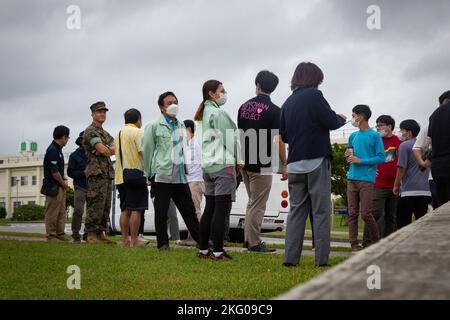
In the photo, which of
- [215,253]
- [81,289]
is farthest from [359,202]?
[81,289]

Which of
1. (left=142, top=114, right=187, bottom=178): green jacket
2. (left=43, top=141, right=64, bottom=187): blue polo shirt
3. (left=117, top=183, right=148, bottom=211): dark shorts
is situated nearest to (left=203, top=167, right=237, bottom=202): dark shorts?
(left=142, top=114, right=187, bottom=178): green jacket

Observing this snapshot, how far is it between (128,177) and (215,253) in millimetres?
2451

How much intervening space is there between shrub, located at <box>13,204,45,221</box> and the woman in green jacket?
61954 mm

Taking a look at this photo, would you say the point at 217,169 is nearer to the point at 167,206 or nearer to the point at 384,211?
the point at 167,206

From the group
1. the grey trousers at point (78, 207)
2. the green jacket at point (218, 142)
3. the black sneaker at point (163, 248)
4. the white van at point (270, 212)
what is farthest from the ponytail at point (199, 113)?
the white van at point (270, 212)

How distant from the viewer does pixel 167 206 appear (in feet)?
25.4

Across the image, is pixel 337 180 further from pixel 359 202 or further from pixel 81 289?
pixel 81 289

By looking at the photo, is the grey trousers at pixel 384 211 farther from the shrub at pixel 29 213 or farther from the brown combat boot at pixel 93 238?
the shrub at pixel 29 213

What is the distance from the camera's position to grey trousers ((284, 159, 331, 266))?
5.72 meters

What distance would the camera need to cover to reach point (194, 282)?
4754 mm

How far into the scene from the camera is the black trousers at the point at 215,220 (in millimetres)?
6605

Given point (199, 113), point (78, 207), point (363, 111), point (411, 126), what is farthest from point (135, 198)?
point (411, 126)

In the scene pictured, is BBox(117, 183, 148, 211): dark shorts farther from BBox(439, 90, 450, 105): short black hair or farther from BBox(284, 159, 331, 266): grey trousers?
BBox(439, 90, 450, 105): short black hair
